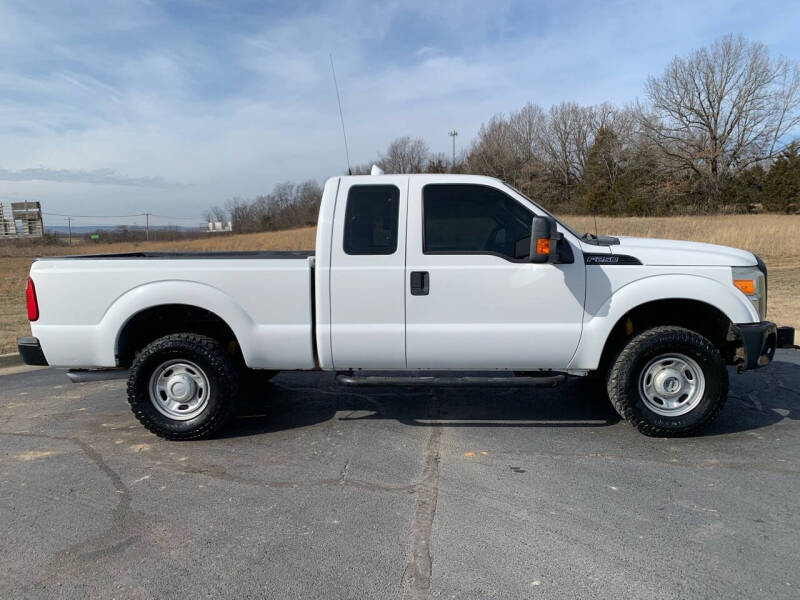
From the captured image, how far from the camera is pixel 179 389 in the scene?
4652 mm

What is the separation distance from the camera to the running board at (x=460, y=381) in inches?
177

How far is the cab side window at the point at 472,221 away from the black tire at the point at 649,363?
1198 mm

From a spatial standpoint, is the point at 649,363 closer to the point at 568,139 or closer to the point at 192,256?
the point at 192,256

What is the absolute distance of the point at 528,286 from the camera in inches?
173

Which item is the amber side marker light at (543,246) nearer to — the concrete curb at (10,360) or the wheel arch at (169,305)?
the wheel arch at (169,305)

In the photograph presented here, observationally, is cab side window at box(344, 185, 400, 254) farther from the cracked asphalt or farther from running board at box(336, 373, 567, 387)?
the cracked asphalt

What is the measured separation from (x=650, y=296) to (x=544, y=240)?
3.15ft

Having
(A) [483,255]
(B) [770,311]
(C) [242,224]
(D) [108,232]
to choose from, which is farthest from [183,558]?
(C) [242,224]

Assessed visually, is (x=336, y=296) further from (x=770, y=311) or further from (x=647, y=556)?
(x=770, y=311)

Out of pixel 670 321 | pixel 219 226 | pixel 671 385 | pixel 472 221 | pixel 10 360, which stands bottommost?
pixel 10 360

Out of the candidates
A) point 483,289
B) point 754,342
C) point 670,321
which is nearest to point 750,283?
point 754,342

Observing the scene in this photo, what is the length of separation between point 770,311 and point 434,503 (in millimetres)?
8470

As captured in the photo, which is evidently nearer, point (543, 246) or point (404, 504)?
point (404, 504)

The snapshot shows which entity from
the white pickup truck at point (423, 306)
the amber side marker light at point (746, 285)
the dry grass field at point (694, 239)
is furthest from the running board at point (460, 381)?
the dry grass field at point (694, 239)
